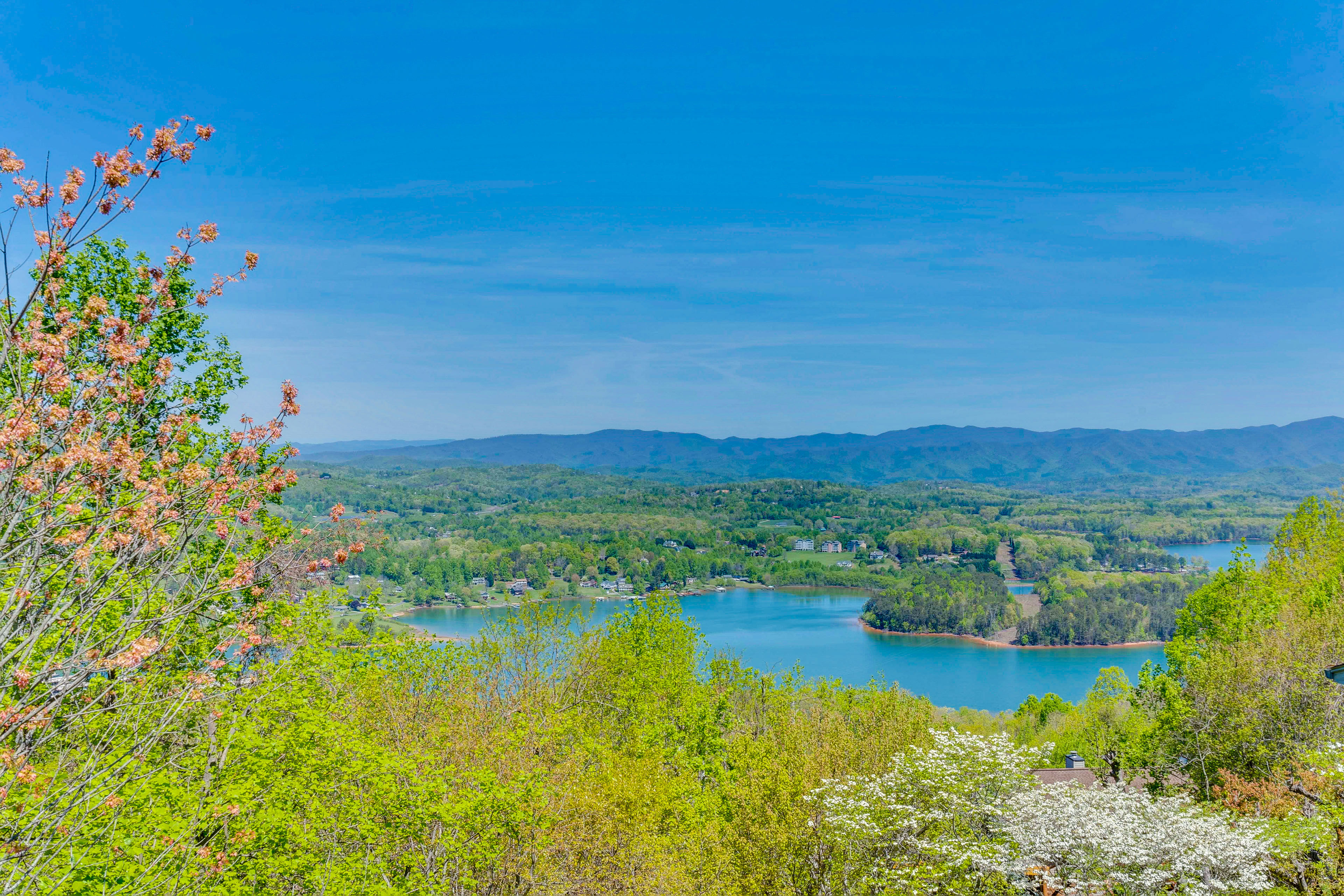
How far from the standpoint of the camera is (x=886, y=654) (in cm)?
6706

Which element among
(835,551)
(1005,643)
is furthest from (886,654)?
(835,551)

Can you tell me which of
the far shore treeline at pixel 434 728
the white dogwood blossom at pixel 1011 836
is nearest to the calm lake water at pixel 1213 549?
the far shore treeline at pixel 434 728

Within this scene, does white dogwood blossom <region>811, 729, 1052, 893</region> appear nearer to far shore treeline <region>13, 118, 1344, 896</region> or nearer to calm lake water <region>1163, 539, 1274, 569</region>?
far shore treeline <region>13, 118, 1344, 896</region>

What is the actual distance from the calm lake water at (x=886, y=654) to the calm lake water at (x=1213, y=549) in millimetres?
66748

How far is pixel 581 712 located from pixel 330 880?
7.97m

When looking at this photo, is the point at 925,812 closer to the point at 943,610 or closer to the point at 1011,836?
the point at 1011,836

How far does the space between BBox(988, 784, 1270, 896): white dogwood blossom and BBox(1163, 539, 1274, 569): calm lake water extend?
444 ft

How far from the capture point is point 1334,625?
1552 cm

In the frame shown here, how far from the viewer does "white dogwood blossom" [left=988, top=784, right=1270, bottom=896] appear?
9.00 m

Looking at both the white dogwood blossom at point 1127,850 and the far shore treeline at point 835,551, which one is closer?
the white dogwood blossom at point 1127,850

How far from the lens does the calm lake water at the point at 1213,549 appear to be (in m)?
126

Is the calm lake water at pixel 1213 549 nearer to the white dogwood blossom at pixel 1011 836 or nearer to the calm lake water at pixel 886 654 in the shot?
the calm lake water at pixel 886 654

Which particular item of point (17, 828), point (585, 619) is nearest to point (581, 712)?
point (585, 619)

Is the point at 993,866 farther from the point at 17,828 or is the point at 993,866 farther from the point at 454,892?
the point at 17,828
